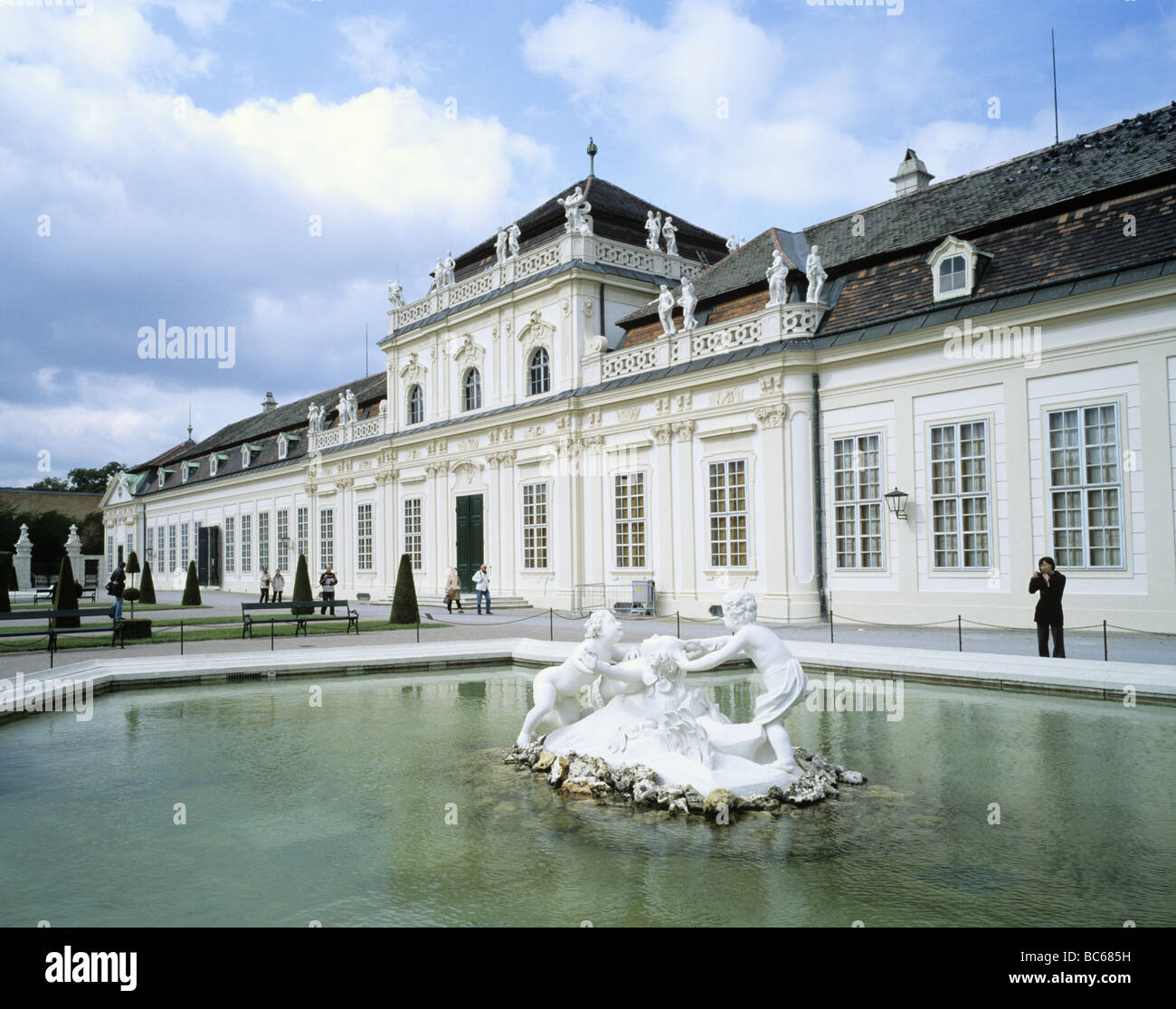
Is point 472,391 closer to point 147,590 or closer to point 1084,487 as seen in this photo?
point 147,590

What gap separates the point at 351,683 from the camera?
1347 centimetres

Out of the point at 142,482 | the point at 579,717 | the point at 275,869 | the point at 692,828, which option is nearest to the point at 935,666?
the point at 579,717

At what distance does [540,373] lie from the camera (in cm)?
2973

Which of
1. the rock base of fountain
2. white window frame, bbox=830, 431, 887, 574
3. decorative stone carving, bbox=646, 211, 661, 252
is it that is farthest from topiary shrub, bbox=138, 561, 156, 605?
the rock base of fountain

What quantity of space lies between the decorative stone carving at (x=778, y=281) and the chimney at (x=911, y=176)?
6.88m

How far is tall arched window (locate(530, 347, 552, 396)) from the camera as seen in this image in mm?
29375

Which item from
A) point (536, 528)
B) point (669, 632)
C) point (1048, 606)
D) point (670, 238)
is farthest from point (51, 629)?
point (670, 238)

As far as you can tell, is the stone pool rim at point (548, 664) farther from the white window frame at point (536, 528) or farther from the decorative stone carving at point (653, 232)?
the decorative stone carving at point (653, 232)

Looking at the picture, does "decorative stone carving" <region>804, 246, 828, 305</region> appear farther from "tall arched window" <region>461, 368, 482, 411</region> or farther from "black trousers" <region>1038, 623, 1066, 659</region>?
"tall arched window" <region>461, 368, 482, 411</region>

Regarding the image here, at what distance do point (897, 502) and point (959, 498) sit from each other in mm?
1298

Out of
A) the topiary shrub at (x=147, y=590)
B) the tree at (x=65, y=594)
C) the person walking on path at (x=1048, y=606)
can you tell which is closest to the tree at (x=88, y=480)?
the topiary shrub at (x=147, y=590)

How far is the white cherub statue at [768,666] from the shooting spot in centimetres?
703

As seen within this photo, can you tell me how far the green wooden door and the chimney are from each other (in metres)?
16.6

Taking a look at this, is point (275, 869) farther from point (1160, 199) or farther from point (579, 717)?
point (1160, 199)
